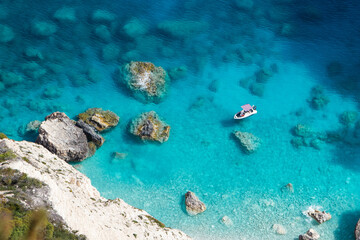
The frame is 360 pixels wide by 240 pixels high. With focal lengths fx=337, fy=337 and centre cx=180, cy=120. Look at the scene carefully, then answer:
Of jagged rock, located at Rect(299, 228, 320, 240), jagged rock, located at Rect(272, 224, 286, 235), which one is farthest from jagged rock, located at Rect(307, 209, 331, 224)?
jagged rock, located at Rect(272, 224, 286, 235)

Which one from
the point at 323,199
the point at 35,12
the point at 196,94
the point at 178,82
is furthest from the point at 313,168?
the point at 35,12

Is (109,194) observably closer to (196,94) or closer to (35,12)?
(196,94)

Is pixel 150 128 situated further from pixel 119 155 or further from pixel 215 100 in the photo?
pixel 215 100

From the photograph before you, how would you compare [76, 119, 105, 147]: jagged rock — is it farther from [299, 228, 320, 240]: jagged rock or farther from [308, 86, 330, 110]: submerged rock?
[308, 86, 330, 110]: submerged rock

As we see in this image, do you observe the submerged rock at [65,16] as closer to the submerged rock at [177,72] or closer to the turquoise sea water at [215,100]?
the turquoise sea water at [215,100]

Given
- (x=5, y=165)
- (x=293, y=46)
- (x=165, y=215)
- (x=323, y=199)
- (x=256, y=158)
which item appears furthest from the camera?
(x=293, y=46)

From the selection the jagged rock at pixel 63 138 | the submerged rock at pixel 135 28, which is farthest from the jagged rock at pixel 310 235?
the submerged rock at pixel 135 28
